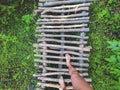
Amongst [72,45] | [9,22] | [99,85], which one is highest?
[9,22]

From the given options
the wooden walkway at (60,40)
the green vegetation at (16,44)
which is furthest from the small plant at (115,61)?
the green vegetation at (16,44)

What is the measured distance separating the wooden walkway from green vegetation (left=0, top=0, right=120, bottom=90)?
0.59 feet

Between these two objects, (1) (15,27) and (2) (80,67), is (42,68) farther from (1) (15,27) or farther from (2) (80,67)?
(1) (15,27)

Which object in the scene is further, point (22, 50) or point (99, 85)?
point (22, 50)

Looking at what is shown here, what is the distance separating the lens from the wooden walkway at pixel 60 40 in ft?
15.6

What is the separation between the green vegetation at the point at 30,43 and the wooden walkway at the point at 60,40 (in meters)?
0.18

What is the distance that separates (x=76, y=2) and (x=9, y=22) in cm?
127

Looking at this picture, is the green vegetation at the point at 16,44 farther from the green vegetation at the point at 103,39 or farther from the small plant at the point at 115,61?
the small plant at the point at 115,61

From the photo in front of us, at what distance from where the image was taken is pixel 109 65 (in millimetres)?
4777

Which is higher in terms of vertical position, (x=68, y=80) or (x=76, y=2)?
(x=76, y=2)

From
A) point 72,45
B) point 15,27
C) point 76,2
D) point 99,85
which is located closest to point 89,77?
point 99,85

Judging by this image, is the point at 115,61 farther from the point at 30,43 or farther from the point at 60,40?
the point at 30,43

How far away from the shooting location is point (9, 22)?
5363 millimetres

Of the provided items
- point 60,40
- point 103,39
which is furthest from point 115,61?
point 60,40
